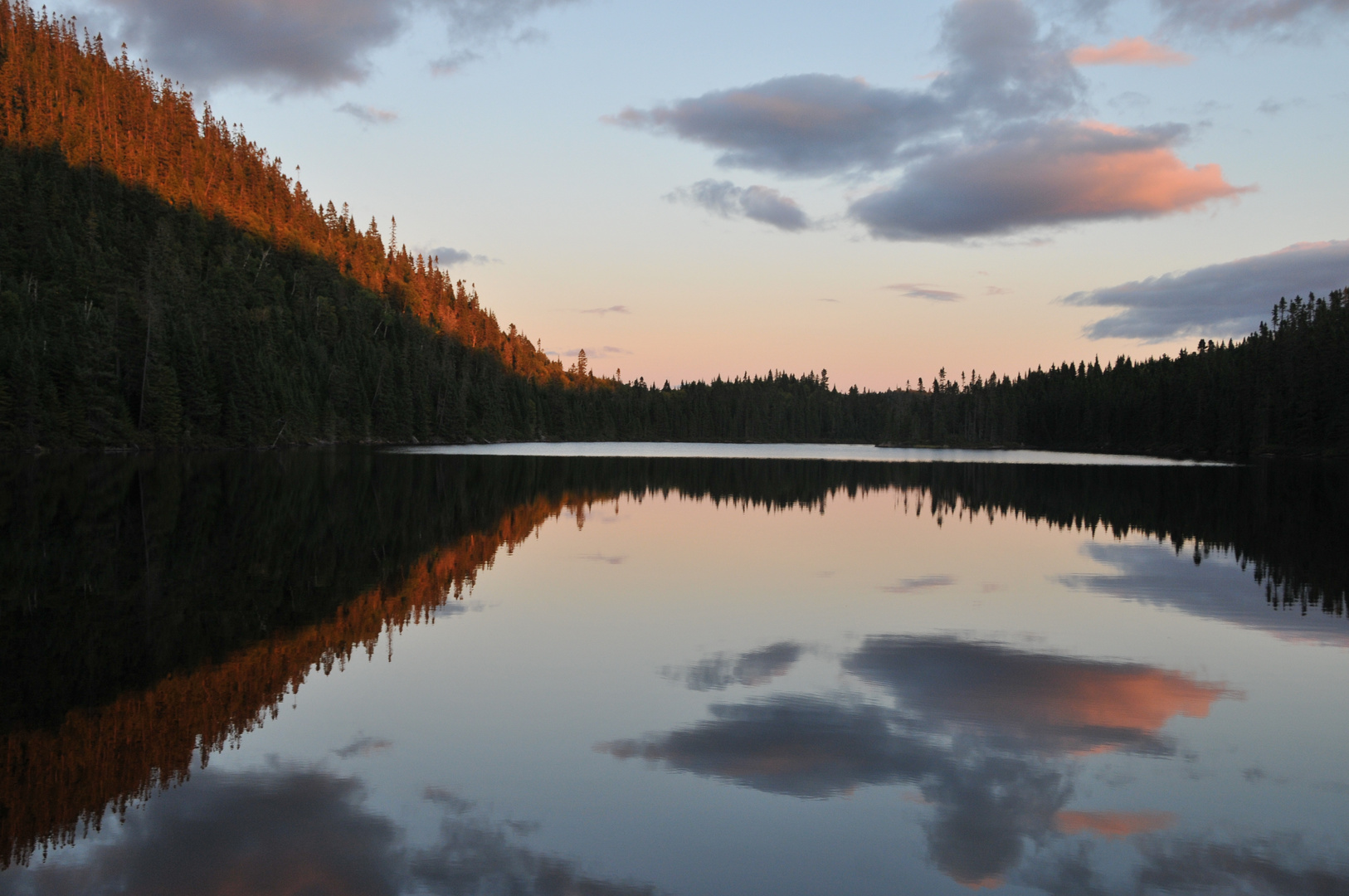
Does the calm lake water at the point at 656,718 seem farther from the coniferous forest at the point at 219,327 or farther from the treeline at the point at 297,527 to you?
the coniferous forest at the point at 219,327

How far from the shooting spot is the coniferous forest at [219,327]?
278ft

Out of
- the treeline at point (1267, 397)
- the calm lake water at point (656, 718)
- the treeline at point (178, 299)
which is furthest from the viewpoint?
the treeline at point (1267, 397)

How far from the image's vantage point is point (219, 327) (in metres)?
104

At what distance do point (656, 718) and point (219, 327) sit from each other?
10793 centimetres

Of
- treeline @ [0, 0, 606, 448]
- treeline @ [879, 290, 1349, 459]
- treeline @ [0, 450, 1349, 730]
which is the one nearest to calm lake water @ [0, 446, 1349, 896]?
treeline @ [0, 450, 1349, 730]

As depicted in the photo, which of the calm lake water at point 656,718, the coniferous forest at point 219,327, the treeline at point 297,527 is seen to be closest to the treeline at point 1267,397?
the coniferous forest at point 219,327

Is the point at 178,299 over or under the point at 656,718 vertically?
over

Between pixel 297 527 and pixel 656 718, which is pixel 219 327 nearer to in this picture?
pixel 297 527

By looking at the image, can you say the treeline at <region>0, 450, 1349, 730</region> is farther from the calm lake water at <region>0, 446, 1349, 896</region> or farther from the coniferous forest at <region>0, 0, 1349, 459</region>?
the coniferous forest at <region>0, 0, 1349, 459</region>

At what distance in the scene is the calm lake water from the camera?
24.9 feet

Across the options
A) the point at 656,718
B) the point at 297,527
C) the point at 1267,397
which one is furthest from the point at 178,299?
the point at 1267,397

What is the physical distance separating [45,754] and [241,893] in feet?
13.5

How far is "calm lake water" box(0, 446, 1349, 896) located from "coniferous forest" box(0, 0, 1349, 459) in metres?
65.9

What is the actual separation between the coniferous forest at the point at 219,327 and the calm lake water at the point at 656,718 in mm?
65940
